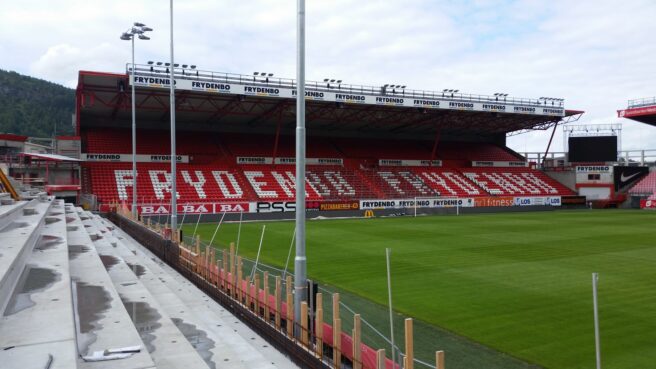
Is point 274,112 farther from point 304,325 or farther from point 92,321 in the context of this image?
point 92,321

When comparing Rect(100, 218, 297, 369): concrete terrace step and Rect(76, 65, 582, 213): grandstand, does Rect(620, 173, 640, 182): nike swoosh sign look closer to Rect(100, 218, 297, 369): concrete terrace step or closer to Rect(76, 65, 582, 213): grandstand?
Rect(76, 65, 582, 213): grandstand

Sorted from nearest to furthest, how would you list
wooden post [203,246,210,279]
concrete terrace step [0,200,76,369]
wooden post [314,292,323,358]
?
1. concrete terrace step [0,200,76,369]
2. wooden post [314,292,323,358]
3. wooden post [203,246,210,279]

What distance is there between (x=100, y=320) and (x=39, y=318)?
0.85 metres

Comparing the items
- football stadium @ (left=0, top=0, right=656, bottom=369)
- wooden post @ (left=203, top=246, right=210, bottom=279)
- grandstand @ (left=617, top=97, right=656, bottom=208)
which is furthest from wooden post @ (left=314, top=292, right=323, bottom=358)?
grandstand @ (left=617, top=97, right=656, bottom=208)

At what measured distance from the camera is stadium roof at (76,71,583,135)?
38781 millimetres

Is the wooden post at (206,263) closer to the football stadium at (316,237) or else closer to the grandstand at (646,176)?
the football stadium at (316,237)

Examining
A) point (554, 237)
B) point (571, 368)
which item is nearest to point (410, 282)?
point (571, 368)

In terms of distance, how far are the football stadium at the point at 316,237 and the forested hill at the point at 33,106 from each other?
38737mm

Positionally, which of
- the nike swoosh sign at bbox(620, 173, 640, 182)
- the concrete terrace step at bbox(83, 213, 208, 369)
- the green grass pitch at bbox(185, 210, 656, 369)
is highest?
the nike swoosh sign at bbox(620, 173, 640, 182)

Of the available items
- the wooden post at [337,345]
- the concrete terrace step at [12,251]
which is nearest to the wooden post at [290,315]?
the wooden post at [337,345]

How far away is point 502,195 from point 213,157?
98.3 feet

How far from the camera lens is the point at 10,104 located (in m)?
84.5

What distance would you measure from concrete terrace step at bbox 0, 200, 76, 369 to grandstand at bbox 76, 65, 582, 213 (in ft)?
101

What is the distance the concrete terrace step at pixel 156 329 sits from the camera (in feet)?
16.1
